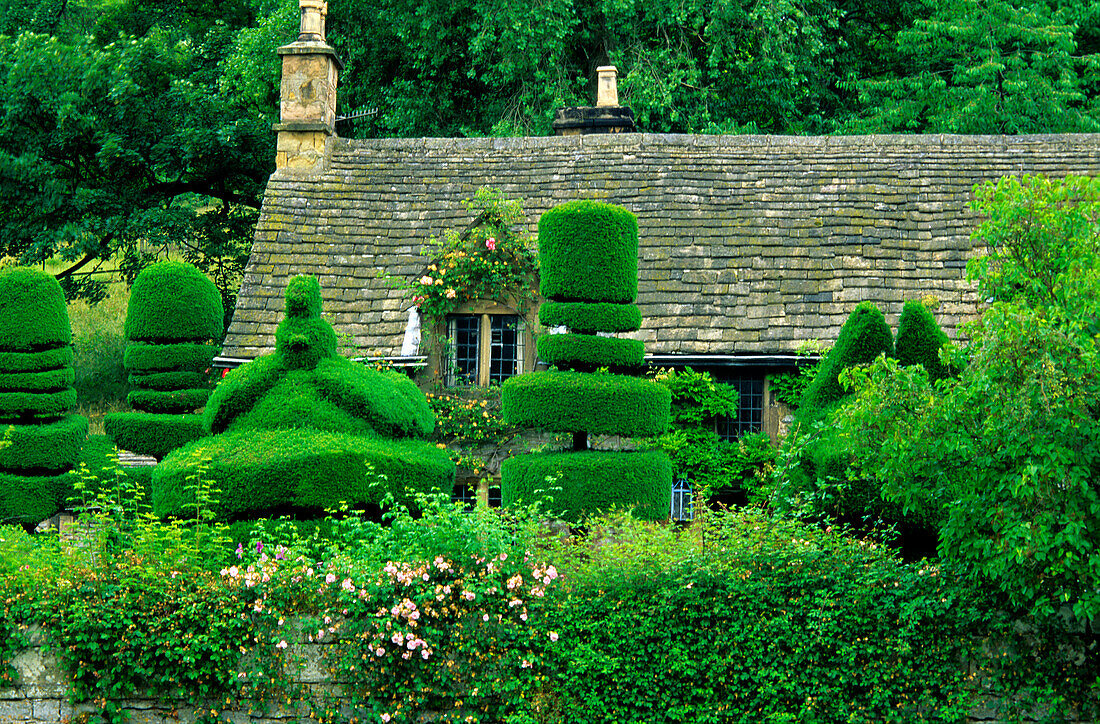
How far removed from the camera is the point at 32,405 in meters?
12.2

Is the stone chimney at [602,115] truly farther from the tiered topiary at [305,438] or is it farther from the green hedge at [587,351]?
the tiered topiary at [305,438]

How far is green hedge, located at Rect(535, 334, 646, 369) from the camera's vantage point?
1134cm

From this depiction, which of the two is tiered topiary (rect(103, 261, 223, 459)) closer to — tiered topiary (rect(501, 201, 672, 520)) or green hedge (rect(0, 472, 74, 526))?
green hedge (rect(0, 472, 74, 526))

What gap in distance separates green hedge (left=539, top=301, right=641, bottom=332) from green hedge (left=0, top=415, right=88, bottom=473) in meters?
5.60

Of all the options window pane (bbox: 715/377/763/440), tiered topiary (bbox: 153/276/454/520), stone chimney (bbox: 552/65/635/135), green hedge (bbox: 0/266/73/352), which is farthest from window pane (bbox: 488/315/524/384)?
green hedge (bbox: 0/266/73/352)

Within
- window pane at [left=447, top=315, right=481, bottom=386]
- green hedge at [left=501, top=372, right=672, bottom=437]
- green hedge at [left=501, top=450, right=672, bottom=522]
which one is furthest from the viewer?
window pane at [left=447, top=315, right=481, bottom=386]

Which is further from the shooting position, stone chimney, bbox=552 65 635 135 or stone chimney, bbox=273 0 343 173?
stone chimney, bbox=552 65 635 135

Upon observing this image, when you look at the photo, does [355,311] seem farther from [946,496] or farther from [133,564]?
[946,496]

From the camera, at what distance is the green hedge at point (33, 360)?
12158mm

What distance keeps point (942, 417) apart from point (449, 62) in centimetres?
1861

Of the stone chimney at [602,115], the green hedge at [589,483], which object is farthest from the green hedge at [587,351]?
the stone chimney at [602,115]

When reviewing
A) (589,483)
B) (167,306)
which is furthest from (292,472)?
(167,306)

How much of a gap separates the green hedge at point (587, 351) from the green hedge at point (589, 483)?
0.96 m

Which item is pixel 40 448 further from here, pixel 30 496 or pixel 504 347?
pixel 504 347
